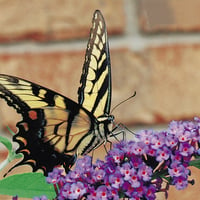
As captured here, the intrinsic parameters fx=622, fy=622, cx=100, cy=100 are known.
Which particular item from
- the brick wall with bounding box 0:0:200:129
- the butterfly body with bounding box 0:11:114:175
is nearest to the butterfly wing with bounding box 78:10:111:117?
the butterfly body with bounding box 0:11:114:175

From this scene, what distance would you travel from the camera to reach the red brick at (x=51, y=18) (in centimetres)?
125

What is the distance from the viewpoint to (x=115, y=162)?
0.63 meters

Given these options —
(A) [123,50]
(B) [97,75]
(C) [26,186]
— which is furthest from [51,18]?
(C) [26,186]

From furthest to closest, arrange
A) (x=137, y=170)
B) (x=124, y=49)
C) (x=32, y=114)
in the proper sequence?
(x=124, y=49)
(x=32, y=114)
(x=137, y=170)

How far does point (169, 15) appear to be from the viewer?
1.27 metres

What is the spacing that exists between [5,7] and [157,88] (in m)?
0.35

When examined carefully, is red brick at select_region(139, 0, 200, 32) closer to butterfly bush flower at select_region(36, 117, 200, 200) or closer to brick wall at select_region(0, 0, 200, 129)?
brick wall at select_region(0, 0, 200, 129)

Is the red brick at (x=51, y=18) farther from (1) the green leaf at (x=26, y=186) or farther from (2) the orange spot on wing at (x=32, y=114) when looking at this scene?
(1) the green leaf at (x=26, y=186)

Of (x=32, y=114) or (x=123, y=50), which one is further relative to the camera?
(x=123, y=50)

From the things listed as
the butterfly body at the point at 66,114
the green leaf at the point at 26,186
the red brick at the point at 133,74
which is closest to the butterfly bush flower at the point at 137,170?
the green leaf at the point at 26,186

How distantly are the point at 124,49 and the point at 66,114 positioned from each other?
1.40ft

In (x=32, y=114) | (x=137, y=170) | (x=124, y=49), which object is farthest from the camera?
(x=124, y=49)

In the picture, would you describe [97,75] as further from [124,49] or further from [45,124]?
[124,49]

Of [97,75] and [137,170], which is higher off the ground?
[97,75]
